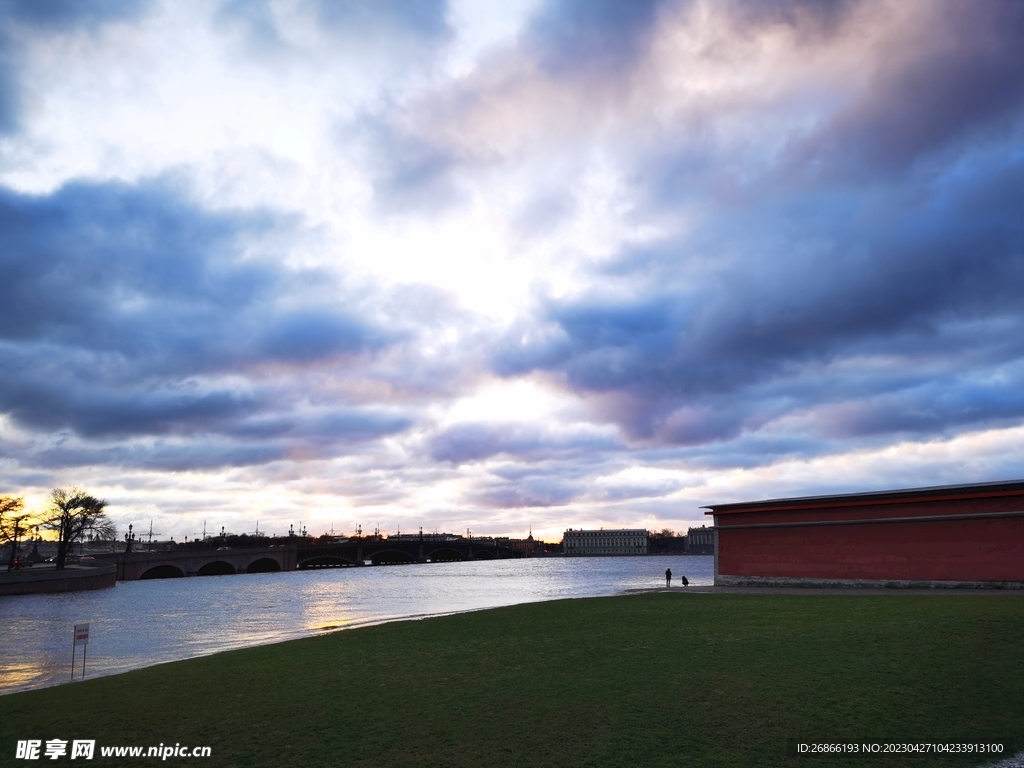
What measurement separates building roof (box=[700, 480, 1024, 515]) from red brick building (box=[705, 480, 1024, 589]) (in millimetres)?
53

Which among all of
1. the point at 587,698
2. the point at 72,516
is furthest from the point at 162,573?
the point at 587,698

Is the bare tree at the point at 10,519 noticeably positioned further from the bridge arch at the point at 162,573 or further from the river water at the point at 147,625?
the bridge arch at the point at 162,573

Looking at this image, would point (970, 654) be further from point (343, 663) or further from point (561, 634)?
point (343, 663)

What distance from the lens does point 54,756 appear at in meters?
12.5

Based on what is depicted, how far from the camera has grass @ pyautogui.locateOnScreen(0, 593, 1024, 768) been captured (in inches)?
456

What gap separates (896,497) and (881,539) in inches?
117

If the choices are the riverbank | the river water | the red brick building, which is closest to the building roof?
the red brick building

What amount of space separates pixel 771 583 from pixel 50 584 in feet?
317

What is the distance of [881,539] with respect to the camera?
43625mm

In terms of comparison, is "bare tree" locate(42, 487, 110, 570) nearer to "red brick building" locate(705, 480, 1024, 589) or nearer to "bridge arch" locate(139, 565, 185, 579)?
"bridge arch" locate(139, 565, 185, 579)

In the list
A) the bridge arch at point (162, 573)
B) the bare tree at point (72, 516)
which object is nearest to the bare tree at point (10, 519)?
the bare tree at point (72, 516)

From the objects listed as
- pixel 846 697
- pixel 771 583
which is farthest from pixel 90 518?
pixel 846 697

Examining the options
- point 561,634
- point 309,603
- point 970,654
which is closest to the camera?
point 970,654

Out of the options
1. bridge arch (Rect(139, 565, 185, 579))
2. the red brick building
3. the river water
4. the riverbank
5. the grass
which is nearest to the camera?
the grass
